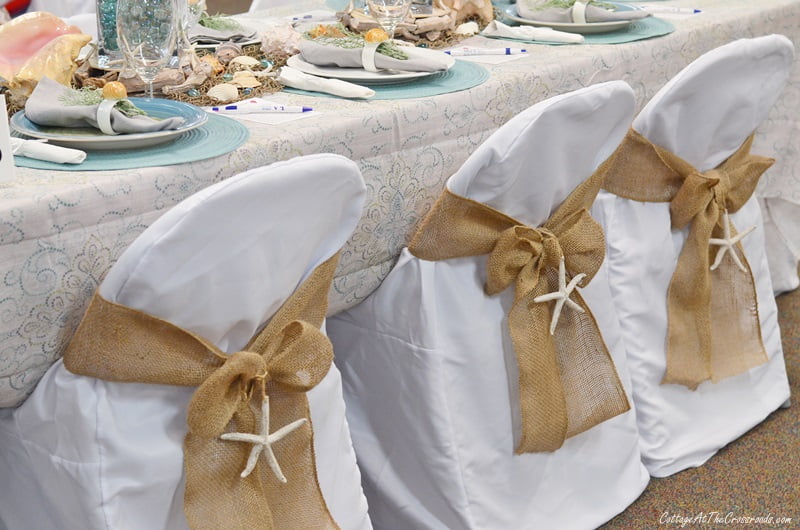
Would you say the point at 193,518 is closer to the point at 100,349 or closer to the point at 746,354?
the point at 100,349

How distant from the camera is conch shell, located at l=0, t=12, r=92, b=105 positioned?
4.46 feet

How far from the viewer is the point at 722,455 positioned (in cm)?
191

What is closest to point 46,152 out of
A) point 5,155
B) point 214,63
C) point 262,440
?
point 5,155

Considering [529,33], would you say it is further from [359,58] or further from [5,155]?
[5,155]

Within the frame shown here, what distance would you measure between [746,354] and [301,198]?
109 centimetres

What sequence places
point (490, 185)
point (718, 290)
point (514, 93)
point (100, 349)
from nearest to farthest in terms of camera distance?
point (100, 349) < point (490, 185) < point (514, 93) < point (718, 290)

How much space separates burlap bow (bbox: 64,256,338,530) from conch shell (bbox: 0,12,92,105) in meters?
0.46

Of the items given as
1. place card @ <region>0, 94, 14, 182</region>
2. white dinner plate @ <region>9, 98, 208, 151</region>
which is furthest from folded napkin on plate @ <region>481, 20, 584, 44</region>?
place card @ <region>0, 94, 14, 182</region>

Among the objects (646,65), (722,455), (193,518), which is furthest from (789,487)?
(193,518)

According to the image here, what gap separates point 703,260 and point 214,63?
0.86 m

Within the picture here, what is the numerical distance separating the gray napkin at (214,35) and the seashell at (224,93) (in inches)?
11.9

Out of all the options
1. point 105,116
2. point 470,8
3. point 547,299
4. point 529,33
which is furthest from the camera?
point 470,8

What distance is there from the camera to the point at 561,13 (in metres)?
1.98
